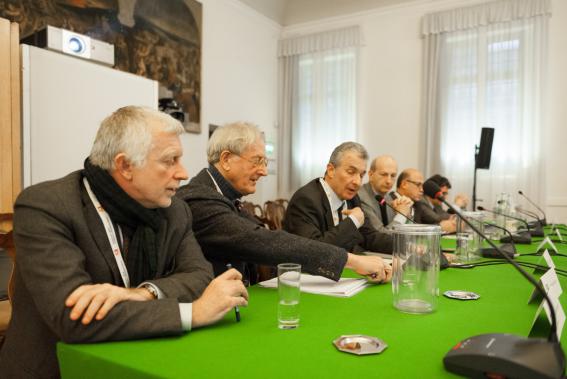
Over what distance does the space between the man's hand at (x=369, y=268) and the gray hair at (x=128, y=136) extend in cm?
76

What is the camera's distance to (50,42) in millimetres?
3127

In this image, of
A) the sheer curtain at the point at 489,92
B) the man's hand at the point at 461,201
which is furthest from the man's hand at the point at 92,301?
the sheer curtain at the point at 489,92

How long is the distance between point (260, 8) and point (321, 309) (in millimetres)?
6435

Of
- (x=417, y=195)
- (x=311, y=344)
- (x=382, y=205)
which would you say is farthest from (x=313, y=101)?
(x=311, y=344)

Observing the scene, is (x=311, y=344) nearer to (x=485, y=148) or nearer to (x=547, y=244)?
(x=547, y=244)

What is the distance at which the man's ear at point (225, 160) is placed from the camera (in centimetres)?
195

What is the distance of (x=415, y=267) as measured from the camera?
1343 mm

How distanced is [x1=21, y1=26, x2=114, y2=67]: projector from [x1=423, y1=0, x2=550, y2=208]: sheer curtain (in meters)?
4.26

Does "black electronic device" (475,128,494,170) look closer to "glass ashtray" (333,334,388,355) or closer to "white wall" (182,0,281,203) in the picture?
"white wall" (182,0,281,203)

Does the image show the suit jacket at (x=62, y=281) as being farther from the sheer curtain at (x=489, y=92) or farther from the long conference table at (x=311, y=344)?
the sheer curtain at (x=489, y=92)

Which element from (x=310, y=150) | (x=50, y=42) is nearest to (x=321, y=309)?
(x=50, y=42)

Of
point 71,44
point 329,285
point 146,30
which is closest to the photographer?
point 329,285

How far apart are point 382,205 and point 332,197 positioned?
121 cm

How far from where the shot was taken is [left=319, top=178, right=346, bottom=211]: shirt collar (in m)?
2.55
